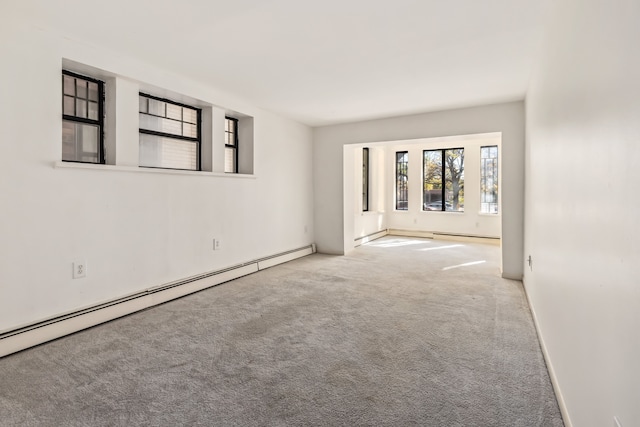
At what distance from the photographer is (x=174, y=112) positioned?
12.3 feet

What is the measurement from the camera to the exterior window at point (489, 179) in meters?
7.11

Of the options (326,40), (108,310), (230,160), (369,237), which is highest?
(326,40)

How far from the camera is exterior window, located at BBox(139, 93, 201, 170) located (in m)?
3.40

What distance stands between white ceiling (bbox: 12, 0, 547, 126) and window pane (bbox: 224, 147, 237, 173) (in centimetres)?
82

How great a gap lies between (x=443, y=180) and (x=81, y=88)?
6957 mm

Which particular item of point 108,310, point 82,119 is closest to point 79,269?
point 108,310

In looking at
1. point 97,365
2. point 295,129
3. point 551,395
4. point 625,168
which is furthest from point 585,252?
point 295,129

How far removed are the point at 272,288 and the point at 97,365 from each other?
75.2 inches

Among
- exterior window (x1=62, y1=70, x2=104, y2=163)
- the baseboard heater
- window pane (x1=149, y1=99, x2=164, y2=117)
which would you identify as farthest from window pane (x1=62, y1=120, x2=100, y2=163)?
the baseboard heater

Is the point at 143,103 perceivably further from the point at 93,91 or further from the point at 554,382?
the point at 554,382

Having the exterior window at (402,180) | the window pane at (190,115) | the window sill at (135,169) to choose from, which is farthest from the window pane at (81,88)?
the exterior window at (402,180)

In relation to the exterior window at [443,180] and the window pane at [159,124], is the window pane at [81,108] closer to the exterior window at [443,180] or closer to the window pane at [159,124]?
the window pane at [159,124]

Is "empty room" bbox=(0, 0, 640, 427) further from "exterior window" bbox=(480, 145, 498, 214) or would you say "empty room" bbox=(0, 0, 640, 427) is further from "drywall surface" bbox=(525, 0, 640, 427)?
"exterior window" bbox=(480, 145, 498, 214)

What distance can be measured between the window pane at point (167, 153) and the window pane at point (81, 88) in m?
0.57
